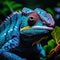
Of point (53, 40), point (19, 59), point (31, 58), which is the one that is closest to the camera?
point (19, 59)

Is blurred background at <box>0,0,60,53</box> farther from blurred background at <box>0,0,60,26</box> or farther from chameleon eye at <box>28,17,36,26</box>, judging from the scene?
chameleon eye at <box>28,17,36,26</box>

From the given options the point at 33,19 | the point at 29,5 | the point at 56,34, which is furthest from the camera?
the point at 29,5

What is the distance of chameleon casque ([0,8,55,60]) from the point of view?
246 cm

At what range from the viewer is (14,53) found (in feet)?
8.29

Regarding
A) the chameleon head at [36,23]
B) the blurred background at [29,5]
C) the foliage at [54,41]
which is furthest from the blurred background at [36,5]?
the chameleon head at [36,23]

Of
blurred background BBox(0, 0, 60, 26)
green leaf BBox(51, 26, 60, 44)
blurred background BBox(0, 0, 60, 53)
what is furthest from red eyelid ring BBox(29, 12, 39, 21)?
blurred background BBox(0, 0, 60, 26)

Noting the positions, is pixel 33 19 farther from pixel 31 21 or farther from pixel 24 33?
pixel 24 33

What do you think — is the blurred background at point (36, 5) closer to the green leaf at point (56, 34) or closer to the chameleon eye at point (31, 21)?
the green leaf at point (56, 34)

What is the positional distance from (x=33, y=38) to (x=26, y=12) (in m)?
0.27

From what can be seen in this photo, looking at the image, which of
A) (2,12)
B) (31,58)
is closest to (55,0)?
(2,12)

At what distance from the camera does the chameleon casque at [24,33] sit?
8.06 feet

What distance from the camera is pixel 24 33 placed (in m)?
2.49

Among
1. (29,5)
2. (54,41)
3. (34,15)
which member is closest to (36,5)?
(29,5)

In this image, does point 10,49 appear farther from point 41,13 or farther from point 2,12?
point 2,12
